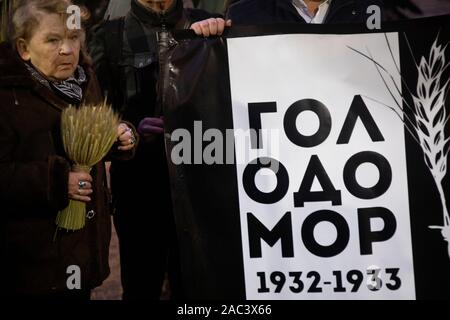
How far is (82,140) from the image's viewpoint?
3.32m

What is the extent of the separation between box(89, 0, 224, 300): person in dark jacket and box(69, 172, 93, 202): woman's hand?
63 centimetres

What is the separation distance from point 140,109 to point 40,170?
2.63 ft

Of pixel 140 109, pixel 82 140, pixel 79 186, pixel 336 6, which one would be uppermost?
pixel 336 6

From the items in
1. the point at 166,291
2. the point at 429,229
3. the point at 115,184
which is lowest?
the point at 166,291

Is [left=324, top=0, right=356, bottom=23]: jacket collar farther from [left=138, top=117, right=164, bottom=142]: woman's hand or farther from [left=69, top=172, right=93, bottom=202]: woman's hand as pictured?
[left=69, top=172, right=93, bottom=202]: woman's hand

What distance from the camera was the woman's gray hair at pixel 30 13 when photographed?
11.1 ft

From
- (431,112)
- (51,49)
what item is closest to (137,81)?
(51,49)

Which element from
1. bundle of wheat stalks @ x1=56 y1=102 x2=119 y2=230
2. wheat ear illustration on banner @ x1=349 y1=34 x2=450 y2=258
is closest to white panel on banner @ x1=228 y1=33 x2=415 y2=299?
wheat ear illustration on banner @ x1=349 y1=34 x2=450 y2=258

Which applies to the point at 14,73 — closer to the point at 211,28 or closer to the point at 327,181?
the point at 211,28

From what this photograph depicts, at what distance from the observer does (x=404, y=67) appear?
11.4ft

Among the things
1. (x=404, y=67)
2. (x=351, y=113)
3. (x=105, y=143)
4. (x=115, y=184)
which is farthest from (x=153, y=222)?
A: (x=404, y=67)

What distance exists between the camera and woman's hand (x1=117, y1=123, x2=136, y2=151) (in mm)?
3529

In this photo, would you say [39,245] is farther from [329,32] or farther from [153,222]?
[329,32]
